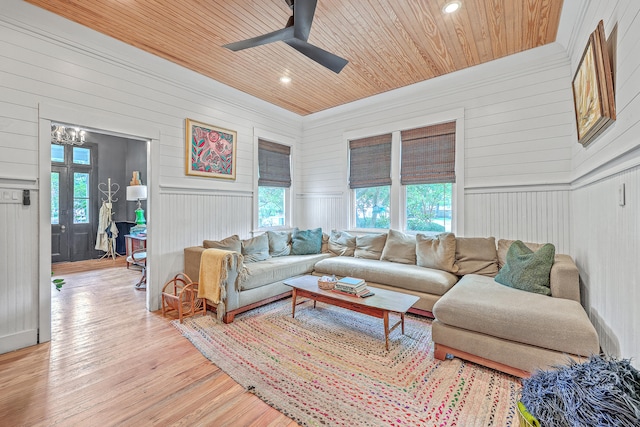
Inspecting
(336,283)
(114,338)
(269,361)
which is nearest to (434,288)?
(336,283)

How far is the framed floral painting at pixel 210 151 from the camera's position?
12.1 feet

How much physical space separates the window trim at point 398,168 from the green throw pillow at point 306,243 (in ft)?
2.25

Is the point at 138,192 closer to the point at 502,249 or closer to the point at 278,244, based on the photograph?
the point at 278,244

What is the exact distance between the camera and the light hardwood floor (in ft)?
5.51

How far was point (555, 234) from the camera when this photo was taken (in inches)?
122

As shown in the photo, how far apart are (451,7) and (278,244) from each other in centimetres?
343

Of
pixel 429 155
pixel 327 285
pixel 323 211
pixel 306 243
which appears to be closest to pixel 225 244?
pixel 306 243

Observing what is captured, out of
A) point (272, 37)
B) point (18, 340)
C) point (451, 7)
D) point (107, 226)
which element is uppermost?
point (451, 7)

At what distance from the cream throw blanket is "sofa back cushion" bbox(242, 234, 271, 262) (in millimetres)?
634

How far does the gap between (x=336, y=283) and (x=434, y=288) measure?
109 centimetres

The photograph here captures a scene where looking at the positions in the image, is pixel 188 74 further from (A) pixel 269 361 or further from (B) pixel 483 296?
(B) pixel 483 296

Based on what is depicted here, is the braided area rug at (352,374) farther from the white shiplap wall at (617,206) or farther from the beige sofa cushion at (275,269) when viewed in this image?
the white shiplap wall at (617,206)

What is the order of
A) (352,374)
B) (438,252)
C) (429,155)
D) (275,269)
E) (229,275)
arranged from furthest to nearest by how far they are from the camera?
(429,155)
(275,269)
(438,252)
(229,275)
(352,374)

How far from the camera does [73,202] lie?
6.28 metres
